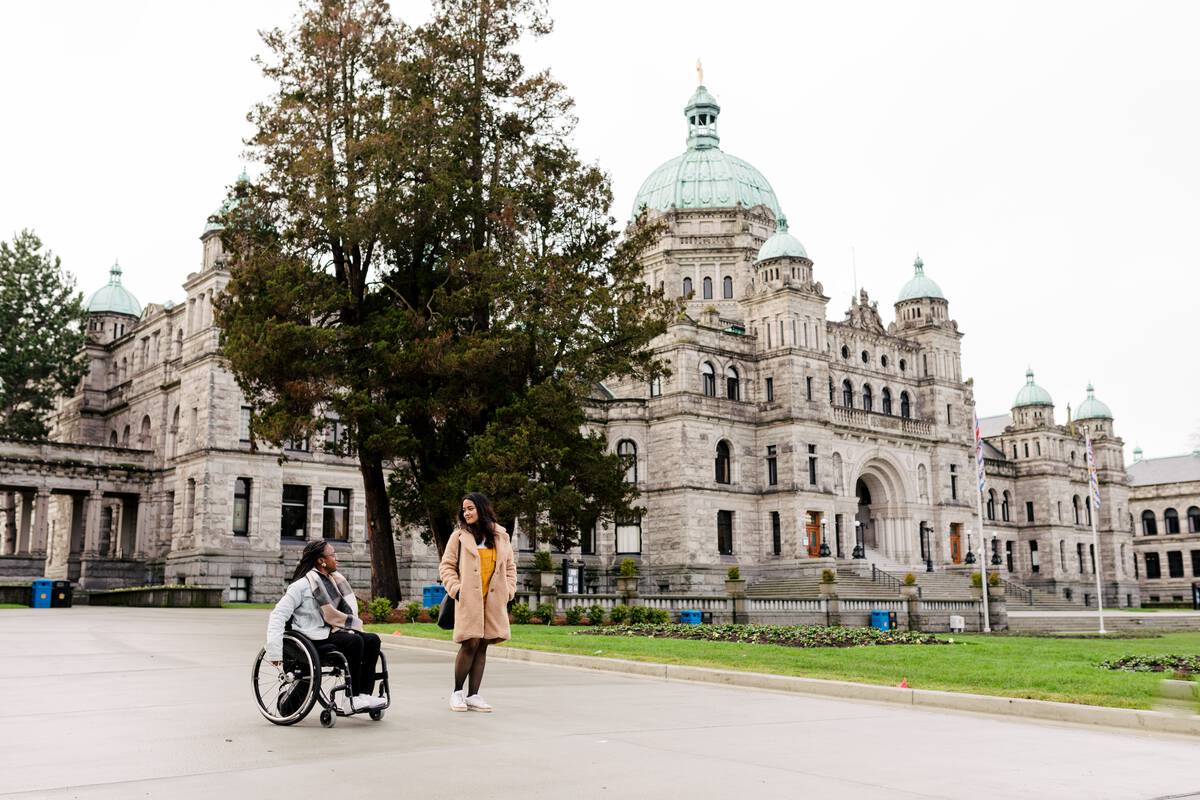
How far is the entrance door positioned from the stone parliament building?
0.21 metres

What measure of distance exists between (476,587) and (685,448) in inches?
1637

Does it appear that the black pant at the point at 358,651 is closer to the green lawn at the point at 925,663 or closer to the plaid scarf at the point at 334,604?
the plaid scarf at the point at 334,604

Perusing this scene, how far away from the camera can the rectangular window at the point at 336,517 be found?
49250mm

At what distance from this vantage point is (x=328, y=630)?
381 inches

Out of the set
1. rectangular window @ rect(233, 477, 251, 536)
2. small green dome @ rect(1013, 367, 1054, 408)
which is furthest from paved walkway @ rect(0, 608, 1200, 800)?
small green dome @ rect(1013, 367, 1054, 408)

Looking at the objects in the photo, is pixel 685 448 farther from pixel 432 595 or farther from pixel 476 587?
pixel 476 587

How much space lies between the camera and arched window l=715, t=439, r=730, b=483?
5369cm

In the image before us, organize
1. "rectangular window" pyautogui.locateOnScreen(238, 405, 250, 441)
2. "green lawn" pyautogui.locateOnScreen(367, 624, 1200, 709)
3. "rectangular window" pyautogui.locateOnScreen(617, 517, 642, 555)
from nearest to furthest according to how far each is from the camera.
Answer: "green lawn" pyautogui.locateOnScreen(367, 624, 1200, 709) < "rectangular window" pyautogui.locateOnScreen(238, 405, 250, 441) < "rectangular window" pyautogui.locateOnScreen(617, 517, 642, 555)

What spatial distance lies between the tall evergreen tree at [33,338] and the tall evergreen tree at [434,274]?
29.0 m

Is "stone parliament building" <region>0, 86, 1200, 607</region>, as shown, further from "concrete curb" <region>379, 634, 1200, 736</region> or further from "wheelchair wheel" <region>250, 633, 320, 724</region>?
"wheelchair wheel" <region>250, 633, 320, 724</region>

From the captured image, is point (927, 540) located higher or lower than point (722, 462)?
lower

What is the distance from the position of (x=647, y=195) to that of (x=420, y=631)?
46822 mm

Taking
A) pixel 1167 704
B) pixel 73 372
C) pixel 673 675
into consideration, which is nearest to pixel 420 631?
pixel 673 675

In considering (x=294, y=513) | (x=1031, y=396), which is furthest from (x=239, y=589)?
(x=1031, y=396)
